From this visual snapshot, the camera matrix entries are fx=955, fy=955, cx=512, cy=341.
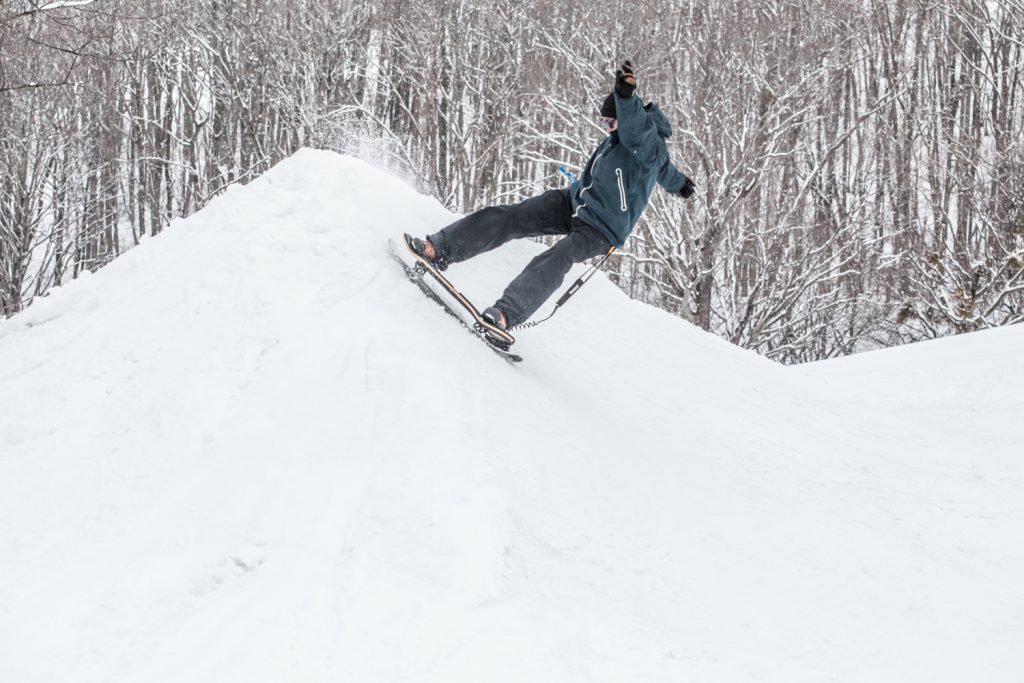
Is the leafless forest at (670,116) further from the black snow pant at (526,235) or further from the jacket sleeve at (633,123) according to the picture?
the jacket sleeve at (633,123)

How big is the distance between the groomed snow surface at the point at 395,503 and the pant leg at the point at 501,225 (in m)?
0.42

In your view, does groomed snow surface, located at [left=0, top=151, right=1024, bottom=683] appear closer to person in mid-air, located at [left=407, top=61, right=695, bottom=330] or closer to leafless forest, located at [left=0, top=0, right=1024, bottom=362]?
person in mid-air, located at [left=407, top=61, right=695, bottom=330]

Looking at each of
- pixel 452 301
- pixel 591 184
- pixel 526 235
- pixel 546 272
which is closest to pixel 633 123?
pixel 591 184

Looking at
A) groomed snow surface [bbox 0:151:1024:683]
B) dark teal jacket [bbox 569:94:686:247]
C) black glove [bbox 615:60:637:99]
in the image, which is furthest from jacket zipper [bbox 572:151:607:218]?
groomed snow surface [bbox 0:151:1024:683]

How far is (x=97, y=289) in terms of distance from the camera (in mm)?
5938

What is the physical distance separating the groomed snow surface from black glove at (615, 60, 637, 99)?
155 centimetres

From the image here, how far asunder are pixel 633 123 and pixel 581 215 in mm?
686

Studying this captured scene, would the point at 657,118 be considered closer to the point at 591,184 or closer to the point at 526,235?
the point at 591,184

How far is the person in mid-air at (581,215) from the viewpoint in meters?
5.46

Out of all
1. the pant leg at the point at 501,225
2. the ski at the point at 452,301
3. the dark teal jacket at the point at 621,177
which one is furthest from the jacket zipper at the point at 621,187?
the ski at the point at 452,301

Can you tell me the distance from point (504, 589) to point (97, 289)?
3742 mm

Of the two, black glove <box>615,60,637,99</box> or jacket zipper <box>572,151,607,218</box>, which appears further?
jacket zipper <box>572,151,607,218</box>

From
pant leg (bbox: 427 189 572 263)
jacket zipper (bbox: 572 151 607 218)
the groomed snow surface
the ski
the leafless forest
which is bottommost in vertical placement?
the leafless forest

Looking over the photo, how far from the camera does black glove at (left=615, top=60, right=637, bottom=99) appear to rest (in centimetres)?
505
